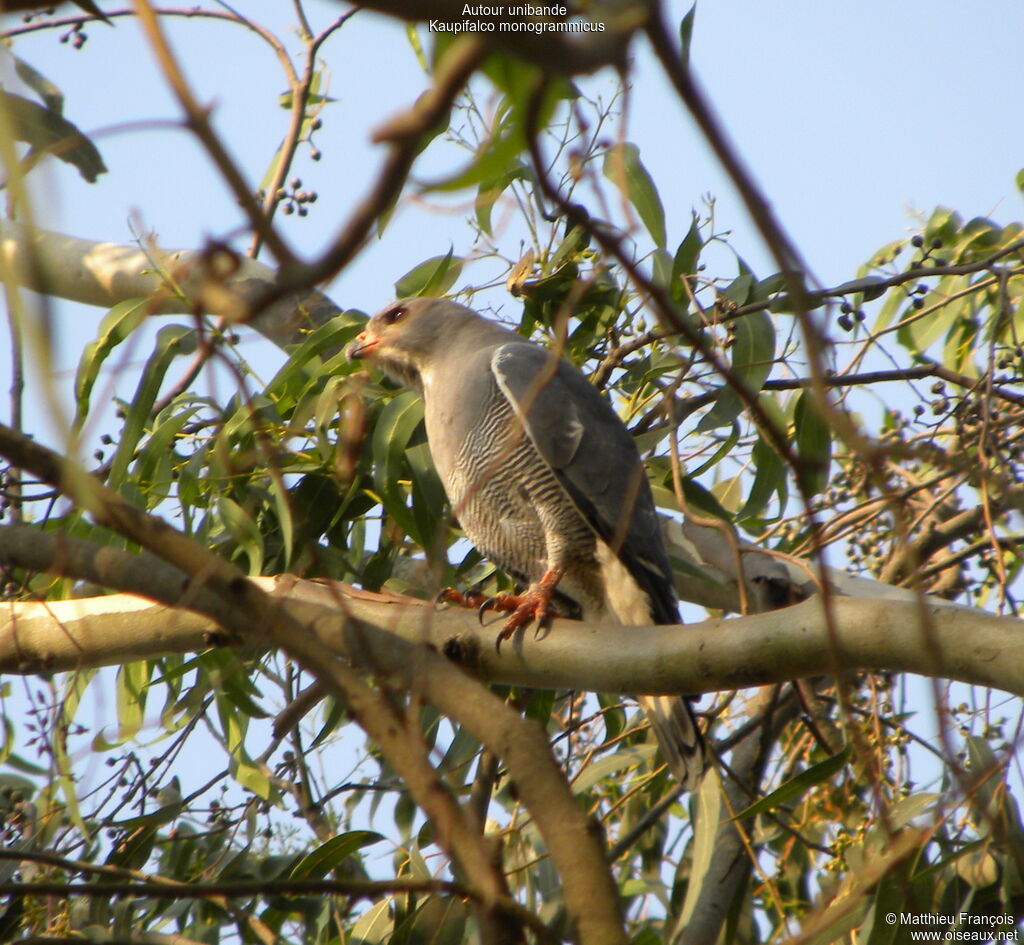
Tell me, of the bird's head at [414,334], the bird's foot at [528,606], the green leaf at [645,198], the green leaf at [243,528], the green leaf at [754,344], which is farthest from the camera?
the bird's head at [414,334]

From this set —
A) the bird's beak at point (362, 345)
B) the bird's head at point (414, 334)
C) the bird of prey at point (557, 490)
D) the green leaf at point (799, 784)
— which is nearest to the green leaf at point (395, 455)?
the bird of prey at point (557, 490)

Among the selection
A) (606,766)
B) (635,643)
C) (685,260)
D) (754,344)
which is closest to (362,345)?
(685,260)

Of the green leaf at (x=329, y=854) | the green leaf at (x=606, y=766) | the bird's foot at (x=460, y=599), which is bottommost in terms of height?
the green leaf at (x=329, y=854)

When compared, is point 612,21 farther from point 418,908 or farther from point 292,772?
point 292,772

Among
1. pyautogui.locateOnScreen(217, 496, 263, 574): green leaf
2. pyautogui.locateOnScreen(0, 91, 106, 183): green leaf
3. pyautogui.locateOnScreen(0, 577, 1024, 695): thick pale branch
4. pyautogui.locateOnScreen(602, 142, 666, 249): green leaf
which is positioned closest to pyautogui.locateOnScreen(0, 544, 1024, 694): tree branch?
pyautogui.locateOnScreen(0, 577, 1024, 695): thick pale branch

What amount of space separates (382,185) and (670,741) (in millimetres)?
2999

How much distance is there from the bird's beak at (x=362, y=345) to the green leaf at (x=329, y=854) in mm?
1596

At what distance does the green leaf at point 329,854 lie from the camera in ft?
10.1

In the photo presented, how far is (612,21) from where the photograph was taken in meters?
0.65

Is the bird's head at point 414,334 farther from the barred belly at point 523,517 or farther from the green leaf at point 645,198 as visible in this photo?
the green leaf at point 645,198

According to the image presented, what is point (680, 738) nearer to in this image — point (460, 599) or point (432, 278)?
point (460, 599)

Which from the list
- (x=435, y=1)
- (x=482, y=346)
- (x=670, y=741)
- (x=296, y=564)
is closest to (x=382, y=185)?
(x=435, y=1)

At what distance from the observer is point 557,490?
3709mm

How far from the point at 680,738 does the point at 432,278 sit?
5.61 feet
